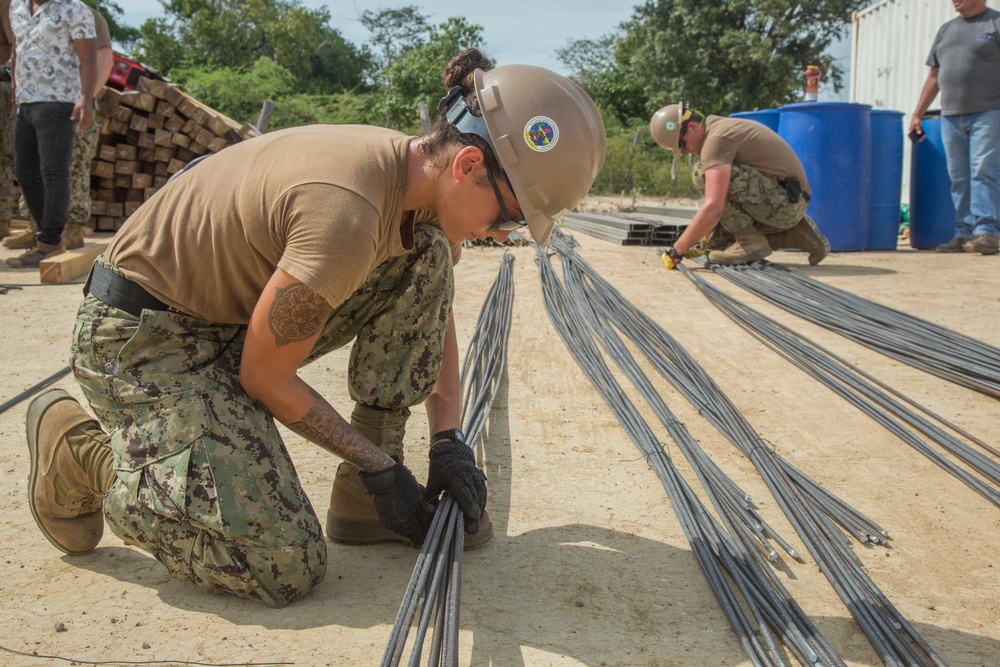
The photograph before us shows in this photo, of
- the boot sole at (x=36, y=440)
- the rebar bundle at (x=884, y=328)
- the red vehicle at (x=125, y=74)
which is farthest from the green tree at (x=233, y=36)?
the boot sole at (x=36, y=440)

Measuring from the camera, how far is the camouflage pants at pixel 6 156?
5887 millimetres

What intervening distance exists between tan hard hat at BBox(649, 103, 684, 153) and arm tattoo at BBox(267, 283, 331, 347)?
4086 mm

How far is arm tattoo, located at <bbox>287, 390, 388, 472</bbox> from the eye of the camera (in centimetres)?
184

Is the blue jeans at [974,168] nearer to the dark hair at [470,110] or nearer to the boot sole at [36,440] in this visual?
the dark hair at [470,110]

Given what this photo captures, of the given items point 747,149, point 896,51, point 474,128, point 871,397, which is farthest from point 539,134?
point 896,51

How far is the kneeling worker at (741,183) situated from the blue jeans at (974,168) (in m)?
1.36

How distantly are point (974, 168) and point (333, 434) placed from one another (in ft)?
19.6

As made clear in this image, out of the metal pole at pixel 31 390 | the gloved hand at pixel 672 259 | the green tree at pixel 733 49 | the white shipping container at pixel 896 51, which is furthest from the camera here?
the green tree at pixel 733 49

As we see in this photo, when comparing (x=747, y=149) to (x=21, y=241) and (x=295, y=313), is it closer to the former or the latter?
(x=295, y=313)

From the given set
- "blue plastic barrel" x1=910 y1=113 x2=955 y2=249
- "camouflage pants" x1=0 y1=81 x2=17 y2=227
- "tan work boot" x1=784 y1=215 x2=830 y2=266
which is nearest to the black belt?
"camouflage pants" x1=0 y1=81 x2=17 y2=227

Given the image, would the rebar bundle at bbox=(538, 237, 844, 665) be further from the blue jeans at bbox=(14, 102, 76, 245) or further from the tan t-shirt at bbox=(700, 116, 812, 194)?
the blue jeans at bbox=(14, 102, 76, 245)

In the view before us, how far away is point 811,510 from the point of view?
2.26 meters

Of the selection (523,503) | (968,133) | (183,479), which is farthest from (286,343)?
(968,133)

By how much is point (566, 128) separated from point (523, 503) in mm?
1097
